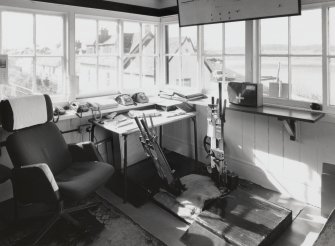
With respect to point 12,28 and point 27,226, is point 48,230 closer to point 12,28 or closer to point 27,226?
point 27,226

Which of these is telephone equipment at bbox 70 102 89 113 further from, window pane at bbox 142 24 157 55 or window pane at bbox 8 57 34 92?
window pane at bbox 142 24 157 55

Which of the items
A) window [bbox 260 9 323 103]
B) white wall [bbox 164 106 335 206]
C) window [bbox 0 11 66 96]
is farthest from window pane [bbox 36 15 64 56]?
window [bbox 260 9 323 103]

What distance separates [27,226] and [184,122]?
7.66 ft

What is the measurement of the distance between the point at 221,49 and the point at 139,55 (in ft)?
3.82

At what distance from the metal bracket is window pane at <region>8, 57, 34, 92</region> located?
2703 mm

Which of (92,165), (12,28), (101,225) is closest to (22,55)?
(12,28)

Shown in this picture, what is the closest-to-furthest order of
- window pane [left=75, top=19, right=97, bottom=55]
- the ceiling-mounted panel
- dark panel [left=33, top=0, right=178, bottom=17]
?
1. the ceiling-mounted panel
2. dark panel [left=33, top=0, right=178, bottom=17]
3. window pane [left=75, top=19, right=97, bottom=55]

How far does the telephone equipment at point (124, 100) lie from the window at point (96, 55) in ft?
0.76

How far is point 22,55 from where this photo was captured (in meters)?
3.23

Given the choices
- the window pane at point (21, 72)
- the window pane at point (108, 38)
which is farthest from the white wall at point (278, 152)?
the window pane at point (21, 72)

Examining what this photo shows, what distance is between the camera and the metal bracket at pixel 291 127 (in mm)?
2947

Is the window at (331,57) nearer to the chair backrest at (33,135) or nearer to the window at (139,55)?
the window at (139,55)

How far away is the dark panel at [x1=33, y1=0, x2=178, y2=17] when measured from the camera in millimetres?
3410

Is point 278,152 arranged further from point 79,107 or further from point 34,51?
point 34,51
